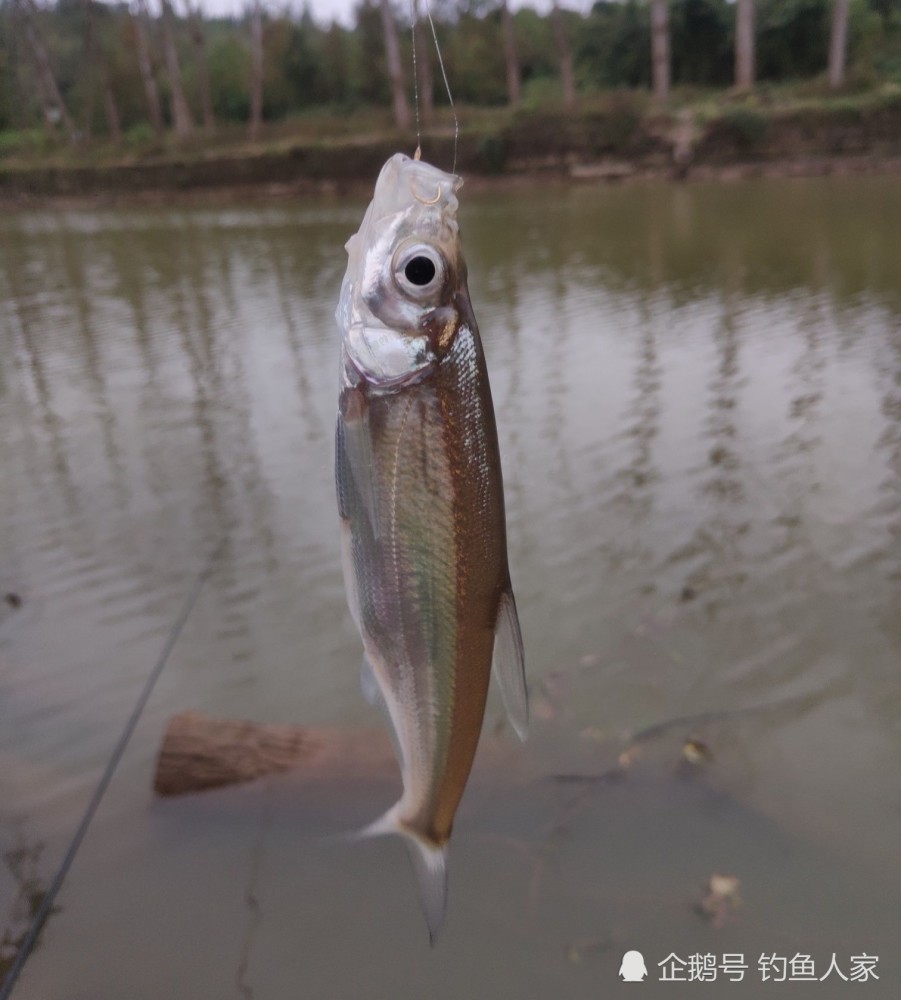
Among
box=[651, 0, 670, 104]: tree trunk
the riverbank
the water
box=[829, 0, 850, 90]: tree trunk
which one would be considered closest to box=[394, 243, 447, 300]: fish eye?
the water

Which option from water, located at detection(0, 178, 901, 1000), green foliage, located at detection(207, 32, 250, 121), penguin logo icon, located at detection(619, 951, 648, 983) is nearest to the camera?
penguin logo icon, located at detection(619, 951, 648, 983)

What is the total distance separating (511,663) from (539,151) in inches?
1124

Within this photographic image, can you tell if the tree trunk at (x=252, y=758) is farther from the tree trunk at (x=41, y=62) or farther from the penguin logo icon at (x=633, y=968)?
the tree trunk at (x=41, y=62)

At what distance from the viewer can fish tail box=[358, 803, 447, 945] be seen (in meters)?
1.44

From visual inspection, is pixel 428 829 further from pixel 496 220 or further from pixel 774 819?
pixel 496 220

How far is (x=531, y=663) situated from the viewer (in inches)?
156

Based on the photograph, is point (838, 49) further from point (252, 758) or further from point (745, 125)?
point (252, 758)

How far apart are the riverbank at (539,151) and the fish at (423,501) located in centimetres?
2511

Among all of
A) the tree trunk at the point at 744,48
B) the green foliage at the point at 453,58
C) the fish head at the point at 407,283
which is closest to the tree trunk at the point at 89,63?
the green foliage at the point at 453,58

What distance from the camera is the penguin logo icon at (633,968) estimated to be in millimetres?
2578

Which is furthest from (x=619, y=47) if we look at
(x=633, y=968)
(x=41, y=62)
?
(x=633, y=968)

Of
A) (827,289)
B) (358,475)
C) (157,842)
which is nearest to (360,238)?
(358,475)

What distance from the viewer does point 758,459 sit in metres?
5.75

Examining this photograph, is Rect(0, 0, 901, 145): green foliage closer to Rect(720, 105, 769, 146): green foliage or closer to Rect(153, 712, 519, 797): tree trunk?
Rect(720, 105, 769, 146): green foliage
